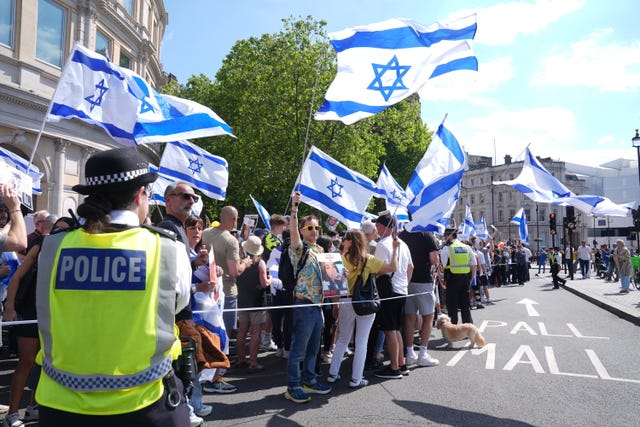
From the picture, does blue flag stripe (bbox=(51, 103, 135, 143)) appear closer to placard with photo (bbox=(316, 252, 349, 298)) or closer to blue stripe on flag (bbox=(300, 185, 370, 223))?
placard with photo (bbox=(316, 252, 349, 298))

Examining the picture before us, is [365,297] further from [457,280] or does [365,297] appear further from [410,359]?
[457,280]

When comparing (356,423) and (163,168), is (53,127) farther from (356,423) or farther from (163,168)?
(356,423)

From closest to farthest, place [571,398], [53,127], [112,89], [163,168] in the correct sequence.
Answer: [571,398], [112,89], [163,168], [53,127]

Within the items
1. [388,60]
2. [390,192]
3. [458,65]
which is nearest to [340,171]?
[388,60]

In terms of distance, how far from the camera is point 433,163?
789 centimetres

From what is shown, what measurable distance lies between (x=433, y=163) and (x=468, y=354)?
120 inches

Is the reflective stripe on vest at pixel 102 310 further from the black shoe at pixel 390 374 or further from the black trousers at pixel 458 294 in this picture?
the black trousers at pixel 458 294

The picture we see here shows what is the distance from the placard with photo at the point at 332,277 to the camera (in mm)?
5581

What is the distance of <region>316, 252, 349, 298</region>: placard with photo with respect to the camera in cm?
558

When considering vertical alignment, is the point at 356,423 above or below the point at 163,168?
below

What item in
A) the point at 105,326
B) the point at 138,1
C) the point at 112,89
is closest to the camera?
the point at 105,326

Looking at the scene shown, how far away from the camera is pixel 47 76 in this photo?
20.0m

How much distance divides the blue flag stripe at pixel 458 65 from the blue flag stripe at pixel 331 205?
2.80m

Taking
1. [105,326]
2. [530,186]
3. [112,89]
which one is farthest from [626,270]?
[105,326]
